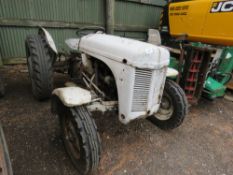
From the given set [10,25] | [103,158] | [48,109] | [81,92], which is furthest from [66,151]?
[10,25]

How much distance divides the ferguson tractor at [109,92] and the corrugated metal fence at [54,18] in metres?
2.23

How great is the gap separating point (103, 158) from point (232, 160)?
1.34 metres

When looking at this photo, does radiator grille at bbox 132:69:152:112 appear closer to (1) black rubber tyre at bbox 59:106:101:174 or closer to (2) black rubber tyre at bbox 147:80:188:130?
(1) black rubber tyre at bbox 59:106:101:174

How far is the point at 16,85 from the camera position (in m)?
2.92

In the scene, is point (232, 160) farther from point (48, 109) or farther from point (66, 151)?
point (48, 109)

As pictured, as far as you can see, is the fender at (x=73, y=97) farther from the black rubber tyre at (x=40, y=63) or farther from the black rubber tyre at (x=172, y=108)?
the black rubber tyre at (x=172, y=108)

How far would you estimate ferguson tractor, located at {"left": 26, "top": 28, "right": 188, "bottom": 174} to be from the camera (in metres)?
1.25

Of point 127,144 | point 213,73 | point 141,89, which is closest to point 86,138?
point 141,89

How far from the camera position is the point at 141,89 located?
1374mm

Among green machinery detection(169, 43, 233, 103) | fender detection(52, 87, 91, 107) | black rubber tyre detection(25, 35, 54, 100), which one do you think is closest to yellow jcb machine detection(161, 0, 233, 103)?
green machinery detection(169, 43, 233, 103)

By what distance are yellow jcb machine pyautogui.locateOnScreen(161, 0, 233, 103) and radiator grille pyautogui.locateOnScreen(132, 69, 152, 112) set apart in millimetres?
1273

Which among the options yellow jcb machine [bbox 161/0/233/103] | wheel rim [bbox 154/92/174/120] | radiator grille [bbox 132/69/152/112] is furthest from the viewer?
yellow jcb machine [bbox 161/0/233/103]

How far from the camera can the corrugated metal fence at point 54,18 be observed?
143 inches

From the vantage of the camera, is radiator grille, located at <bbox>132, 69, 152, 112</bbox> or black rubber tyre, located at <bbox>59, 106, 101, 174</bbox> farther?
radiator grille, located at <bbox>132, 69, 152, 112</bbox>
